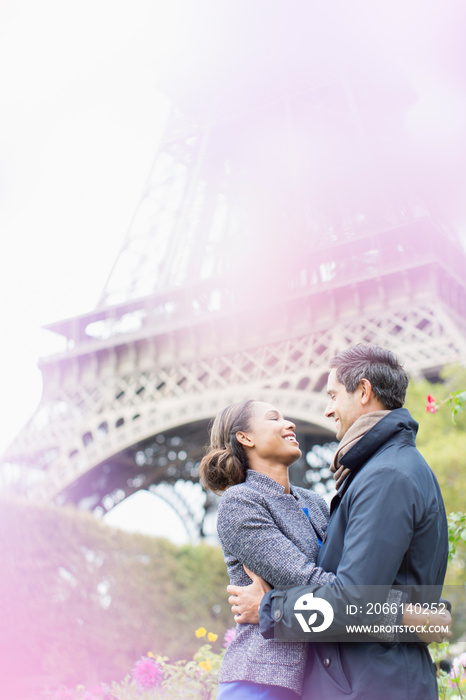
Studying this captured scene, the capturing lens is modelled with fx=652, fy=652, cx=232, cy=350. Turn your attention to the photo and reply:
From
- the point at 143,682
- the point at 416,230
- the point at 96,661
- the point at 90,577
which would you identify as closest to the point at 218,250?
the point at 416,230

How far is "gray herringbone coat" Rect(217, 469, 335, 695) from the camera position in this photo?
1.38 metres

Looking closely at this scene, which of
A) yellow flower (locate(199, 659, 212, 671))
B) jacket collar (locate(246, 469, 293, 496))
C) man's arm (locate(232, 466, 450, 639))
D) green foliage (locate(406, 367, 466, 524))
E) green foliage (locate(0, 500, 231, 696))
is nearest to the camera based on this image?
man's arm (locate(232, 466, 450, 639))

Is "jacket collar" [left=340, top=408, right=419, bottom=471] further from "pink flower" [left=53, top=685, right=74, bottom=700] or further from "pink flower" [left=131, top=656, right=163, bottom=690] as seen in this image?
"pink flower" [left=53, top=685, right=74, bottom=700]

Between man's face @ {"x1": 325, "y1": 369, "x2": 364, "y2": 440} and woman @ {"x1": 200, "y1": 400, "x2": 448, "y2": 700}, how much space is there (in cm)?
15

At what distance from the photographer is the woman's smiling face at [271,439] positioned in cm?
167

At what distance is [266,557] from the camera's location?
1.40 metres

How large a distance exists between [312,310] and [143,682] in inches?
303

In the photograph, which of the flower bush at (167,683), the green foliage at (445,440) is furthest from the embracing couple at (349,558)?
the green foliage at (445,440)

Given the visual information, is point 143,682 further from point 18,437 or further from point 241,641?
point 18,437

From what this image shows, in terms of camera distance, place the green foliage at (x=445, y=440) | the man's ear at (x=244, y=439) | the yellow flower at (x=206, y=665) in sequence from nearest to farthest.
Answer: the man's ear at (x=244, y=439) → the yellow flower at (x=206, y=665) → the green foliage at (x=445, y=440)

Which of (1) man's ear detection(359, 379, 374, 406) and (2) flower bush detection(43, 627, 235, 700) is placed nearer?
(1) man's ear detection(359, 379, 374, 406)

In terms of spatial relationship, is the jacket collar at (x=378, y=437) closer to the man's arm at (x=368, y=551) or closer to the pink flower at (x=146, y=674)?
the man's arm at (x=368, y=551)

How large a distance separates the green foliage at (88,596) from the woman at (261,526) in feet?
19.9

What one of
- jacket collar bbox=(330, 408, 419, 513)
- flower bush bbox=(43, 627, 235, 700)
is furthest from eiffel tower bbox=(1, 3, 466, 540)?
jacket collar bbox=(330, 408, 419, 513)
